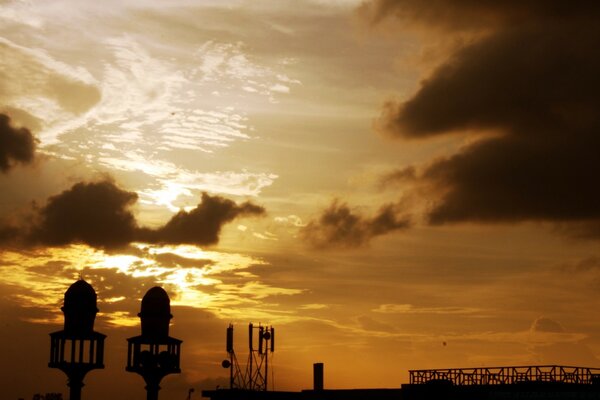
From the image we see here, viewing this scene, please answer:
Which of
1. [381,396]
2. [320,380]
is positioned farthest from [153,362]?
[381,396]

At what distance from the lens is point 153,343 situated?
3423 inches

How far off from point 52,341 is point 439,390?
3739 centimetres

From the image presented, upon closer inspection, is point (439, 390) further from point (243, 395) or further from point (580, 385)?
point (243, 395)

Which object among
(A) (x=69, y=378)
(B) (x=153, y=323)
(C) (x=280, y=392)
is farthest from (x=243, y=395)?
(A) (x=69, y=378)

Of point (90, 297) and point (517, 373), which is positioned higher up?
point (90, 297)

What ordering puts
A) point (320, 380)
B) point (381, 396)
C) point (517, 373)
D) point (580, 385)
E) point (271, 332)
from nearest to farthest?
point (580, 385) → point (517, 373) → point (381, 396) → point (320, 380) → point (271, 332)

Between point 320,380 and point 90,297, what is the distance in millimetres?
22804

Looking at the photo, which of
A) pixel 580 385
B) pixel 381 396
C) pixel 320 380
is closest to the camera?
pixel 580 385

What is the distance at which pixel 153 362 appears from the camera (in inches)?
3420

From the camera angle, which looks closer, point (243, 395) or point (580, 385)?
point (580, 385)

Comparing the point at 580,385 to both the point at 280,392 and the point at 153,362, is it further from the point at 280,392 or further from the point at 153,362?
the point at 153,362

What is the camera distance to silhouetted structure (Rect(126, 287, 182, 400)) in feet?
285

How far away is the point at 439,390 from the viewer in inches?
2803

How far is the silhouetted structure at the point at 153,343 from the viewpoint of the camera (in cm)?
8681
